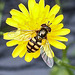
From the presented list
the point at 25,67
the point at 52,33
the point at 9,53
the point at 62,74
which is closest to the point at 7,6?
the point at 9,53

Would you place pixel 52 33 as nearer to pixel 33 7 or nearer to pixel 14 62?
pixel 33 7

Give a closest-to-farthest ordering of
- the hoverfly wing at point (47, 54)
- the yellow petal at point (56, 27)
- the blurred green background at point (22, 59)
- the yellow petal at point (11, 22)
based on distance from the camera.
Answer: the hoverfly wing at point (47, 54)
the yellow petal at point (56, 27)
the yellow petal at point (11, 22)
the blurred green background at point (22, 59)

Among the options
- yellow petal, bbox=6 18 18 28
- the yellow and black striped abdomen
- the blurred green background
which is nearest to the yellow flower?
yellow petal, bbox=6 18 18 28

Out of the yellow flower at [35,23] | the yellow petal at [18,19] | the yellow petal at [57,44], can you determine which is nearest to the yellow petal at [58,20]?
the yellow flower at [35,23]

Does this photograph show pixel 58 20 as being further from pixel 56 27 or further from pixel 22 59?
pixel 22 59

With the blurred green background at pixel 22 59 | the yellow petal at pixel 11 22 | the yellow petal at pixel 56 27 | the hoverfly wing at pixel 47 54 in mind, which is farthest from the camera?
the blurred green background at pixel 22 59

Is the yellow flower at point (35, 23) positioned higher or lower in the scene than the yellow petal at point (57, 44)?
higher

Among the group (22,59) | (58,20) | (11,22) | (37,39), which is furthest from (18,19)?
(22,59)

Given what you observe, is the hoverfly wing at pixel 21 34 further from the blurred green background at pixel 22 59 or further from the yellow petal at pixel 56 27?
the blurred green background at pixel 22 59

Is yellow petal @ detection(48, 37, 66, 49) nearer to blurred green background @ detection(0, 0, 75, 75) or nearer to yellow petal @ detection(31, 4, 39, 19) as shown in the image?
yellow petal @ detection(31, 4, 39, 19)
